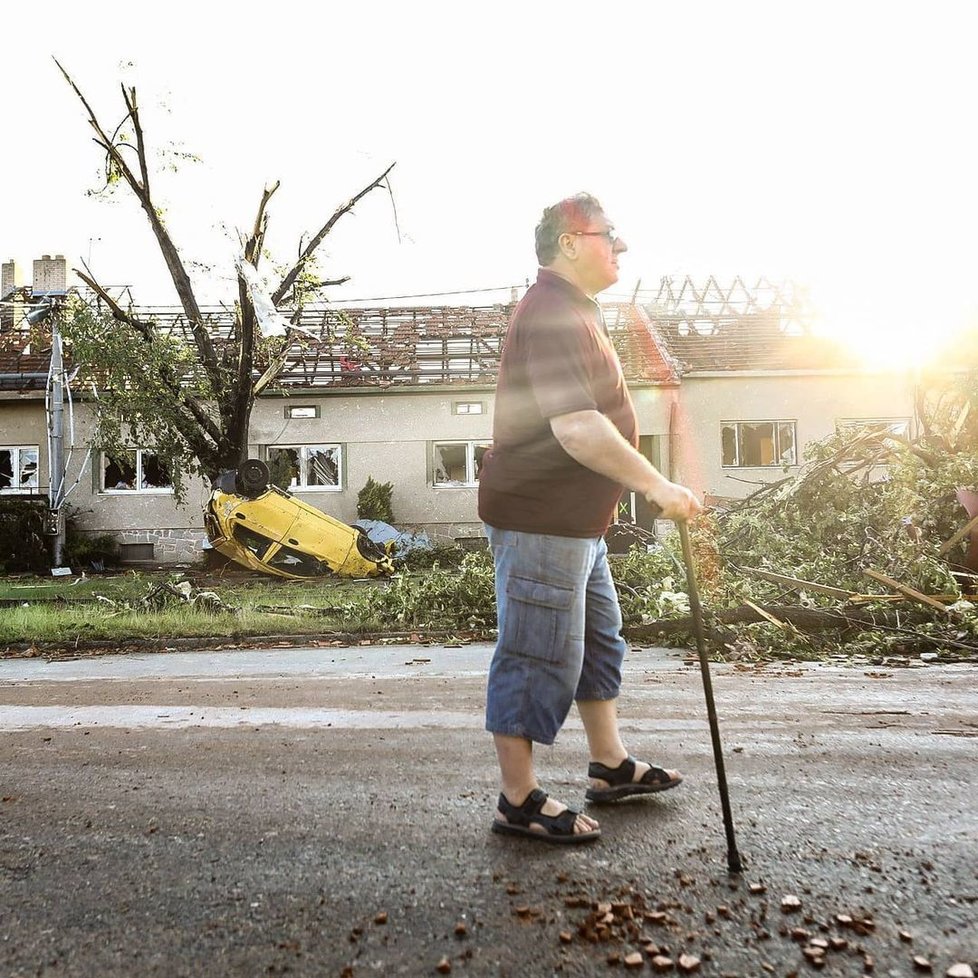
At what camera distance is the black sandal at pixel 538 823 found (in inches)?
109

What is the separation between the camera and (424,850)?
108 inches

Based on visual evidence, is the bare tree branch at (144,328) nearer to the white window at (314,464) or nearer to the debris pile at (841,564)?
the white window at (314,464)

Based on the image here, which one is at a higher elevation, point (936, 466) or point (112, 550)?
point (936, 466)

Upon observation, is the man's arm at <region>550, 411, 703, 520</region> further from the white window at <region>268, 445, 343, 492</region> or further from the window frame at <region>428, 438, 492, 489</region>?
the white window at <region>268, 445, 343, 492</region>

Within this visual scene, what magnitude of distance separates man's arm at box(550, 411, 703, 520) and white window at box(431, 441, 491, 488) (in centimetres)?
1800

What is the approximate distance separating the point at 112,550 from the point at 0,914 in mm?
18572

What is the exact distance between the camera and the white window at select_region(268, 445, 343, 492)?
2075 centimetres

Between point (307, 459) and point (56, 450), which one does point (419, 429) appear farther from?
point (56, 450)

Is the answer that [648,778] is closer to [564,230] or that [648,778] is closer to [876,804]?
[876,804]

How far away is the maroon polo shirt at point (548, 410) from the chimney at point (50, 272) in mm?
25016

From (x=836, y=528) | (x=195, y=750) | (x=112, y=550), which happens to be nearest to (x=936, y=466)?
(x=836, y=528)

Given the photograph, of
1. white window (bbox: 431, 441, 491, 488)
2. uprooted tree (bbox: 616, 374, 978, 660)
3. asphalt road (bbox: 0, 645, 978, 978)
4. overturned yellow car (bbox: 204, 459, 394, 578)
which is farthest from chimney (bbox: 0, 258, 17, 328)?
asphalt road (bbox: 0, 645, 978, 978)


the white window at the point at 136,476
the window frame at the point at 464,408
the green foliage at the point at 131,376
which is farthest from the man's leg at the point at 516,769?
the white window at the point at 136,476

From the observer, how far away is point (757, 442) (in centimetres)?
2075
